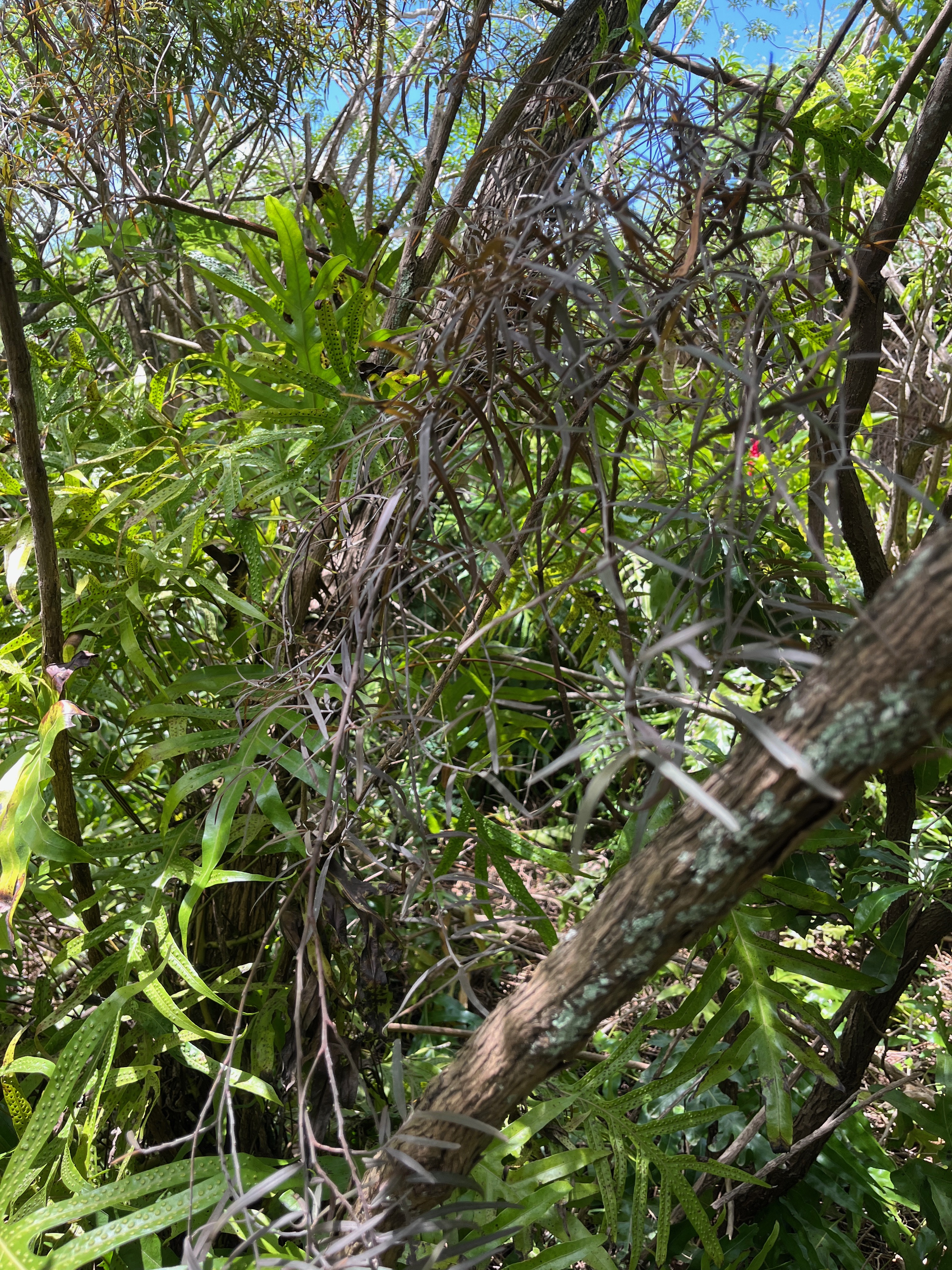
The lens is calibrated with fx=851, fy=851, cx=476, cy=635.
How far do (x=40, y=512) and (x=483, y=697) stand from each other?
438 millimetres

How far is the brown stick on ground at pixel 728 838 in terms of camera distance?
0.29 m

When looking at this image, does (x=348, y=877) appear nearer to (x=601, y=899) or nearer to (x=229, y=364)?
(x=601, y=899)

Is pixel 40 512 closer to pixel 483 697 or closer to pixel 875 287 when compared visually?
pixel 483 697

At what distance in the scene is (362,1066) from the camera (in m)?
0.84

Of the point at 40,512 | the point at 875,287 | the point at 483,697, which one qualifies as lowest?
the point at 483,697

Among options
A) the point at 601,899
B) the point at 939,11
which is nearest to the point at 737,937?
the point at 601,899

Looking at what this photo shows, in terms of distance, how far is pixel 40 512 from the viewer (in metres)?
0.66

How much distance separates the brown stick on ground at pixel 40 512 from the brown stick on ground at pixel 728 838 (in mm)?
414

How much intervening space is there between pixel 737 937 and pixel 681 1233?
1.30ft

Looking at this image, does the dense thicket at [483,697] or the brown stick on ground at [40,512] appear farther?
the brown stick on ground at [40,512]

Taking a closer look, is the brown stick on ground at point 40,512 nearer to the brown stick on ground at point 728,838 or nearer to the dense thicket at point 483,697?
the dense thicket at point 483,697

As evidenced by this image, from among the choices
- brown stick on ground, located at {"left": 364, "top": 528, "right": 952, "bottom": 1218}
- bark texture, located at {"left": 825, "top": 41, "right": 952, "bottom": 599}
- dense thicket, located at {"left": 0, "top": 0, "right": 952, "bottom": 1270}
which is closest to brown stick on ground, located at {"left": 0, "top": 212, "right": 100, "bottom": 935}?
dense thicket, located at {"left": 0, "top": 0, "right": 952, "bottom": 1270}

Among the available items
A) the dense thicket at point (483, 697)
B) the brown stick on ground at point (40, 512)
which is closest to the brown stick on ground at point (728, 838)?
the dense thicket at point (483, 697)

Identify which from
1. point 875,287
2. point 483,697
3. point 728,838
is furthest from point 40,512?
point 875,287
